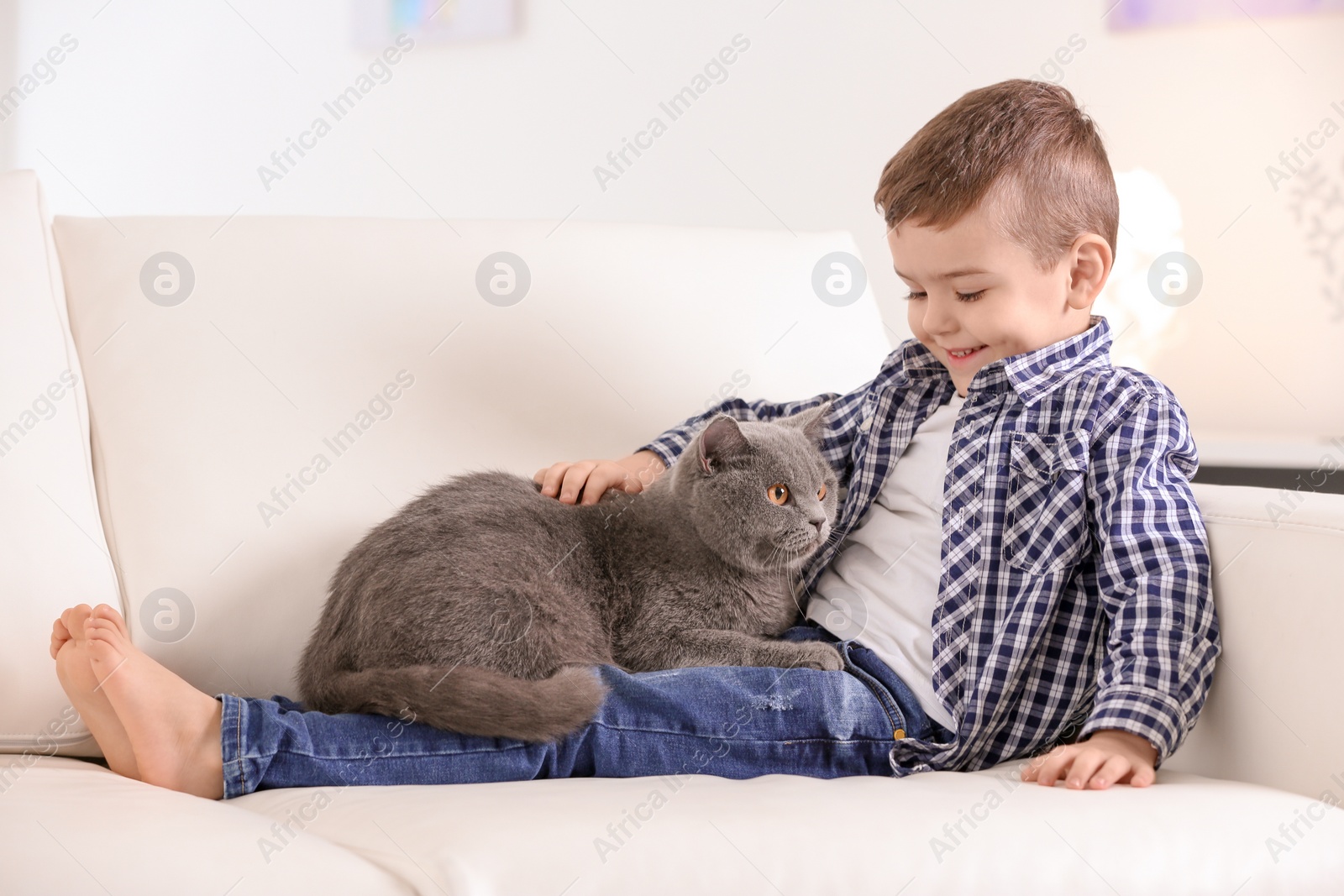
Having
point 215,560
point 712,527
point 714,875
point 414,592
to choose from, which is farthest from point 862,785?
point 215,560

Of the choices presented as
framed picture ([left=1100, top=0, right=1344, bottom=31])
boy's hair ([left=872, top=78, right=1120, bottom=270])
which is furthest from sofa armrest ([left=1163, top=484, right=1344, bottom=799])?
framed picture ([left=1100, top=0, right=1344, bottom=31])

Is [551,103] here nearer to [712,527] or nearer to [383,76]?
[383,76]

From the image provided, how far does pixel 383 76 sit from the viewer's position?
8.36 ft

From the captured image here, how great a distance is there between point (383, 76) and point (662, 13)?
27.8 inches

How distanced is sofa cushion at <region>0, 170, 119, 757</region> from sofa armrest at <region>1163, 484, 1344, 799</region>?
1.29 metres

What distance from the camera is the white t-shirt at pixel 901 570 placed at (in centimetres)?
134

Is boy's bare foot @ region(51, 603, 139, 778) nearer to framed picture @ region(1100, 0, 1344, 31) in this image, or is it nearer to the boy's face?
the boy's face

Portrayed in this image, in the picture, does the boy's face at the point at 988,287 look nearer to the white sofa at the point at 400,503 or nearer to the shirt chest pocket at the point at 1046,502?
the shirt chest pocket at the point at 1046,502

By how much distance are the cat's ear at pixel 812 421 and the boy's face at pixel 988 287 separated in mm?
224

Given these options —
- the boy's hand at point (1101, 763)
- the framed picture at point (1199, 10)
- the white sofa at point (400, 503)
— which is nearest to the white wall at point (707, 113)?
the framed picture at point (1199, 10)

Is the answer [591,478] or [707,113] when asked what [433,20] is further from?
[591,478]

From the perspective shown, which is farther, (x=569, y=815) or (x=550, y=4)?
(x=550, y=4)

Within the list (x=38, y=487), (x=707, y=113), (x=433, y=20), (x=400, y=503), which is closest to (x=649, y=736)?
(x=400, y=503)

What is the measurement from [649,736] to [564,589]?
0.23 m
